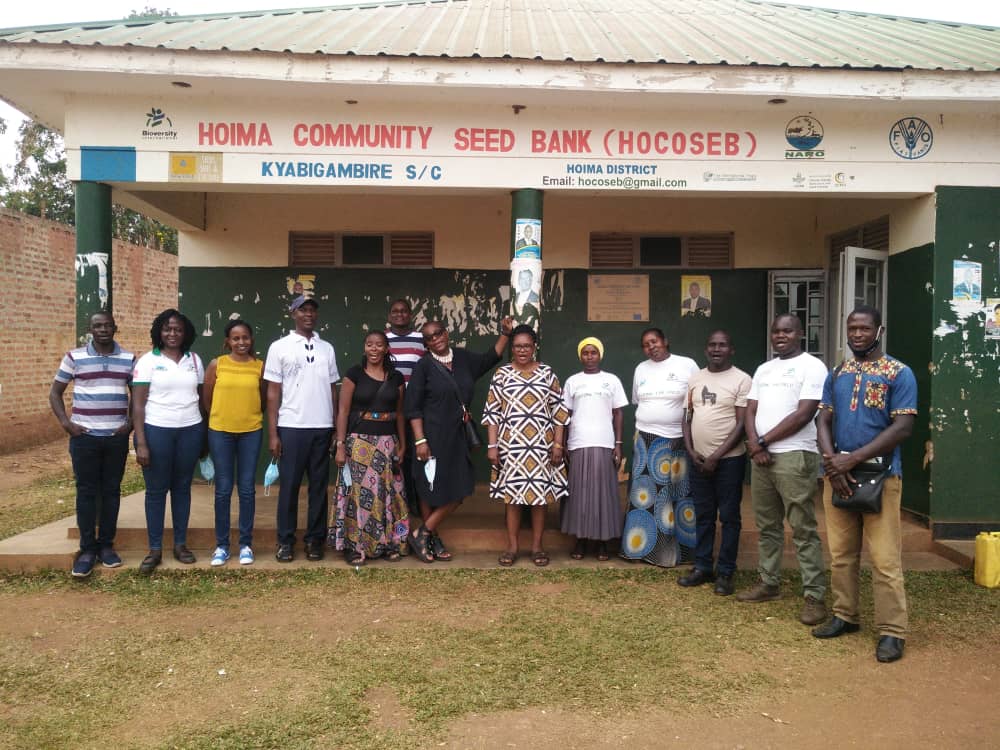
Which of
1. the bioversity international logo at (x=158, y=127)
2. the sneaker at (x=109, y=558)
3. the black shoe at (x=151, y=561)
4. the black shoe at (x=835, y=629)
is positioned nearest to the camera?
the black shoe at (x=835, y=629)

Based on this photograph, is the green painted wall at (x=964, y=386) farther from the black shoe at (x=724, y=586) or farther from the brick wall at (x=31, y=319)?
the brick wall at (x=31, y=319)

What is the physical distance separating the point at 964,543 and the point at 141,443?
5858 mm

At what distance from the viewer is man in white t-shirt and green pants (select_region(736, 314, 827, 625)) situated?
4230mm

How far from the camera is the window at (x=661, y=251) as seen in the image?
7.49 m

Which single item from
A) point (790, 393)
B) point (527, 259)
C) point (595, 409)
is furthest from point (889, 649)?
point (527, 259)

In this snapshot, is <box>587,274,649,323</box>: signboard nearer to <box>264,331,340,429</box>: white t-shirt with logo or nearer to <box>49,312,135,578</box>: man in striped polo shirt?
<box>264,331,340,429</box>: white t-shirt with logo

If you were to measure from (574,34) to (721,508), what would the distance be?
4.13m

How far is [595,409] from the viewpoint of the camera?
5.11 metres

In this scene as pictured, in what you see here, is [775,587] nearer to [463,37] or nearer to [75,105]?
[463,37]

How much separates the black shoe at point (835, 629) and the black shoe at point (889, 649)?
24 centimetres

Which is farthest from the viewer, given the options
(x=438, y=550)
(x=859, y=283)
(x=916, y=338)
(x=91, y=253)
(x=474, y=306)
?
(x=474, y=306)

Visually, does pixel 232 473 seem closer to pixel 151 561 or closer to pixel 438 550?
pixel 151 561

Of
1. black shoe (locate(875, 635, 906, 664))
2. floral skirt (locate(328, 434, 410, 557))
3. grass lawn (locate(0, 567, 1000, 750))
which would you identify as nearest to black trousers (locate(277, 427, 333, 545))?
floral skirt (locate(328, 434, 410, 557))

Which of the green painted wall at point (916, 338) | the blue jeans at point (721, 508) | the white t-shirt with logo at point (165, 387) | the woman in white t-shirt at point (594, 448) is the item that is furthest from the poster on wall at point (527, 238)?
the green painted wall at point (916, 338)
